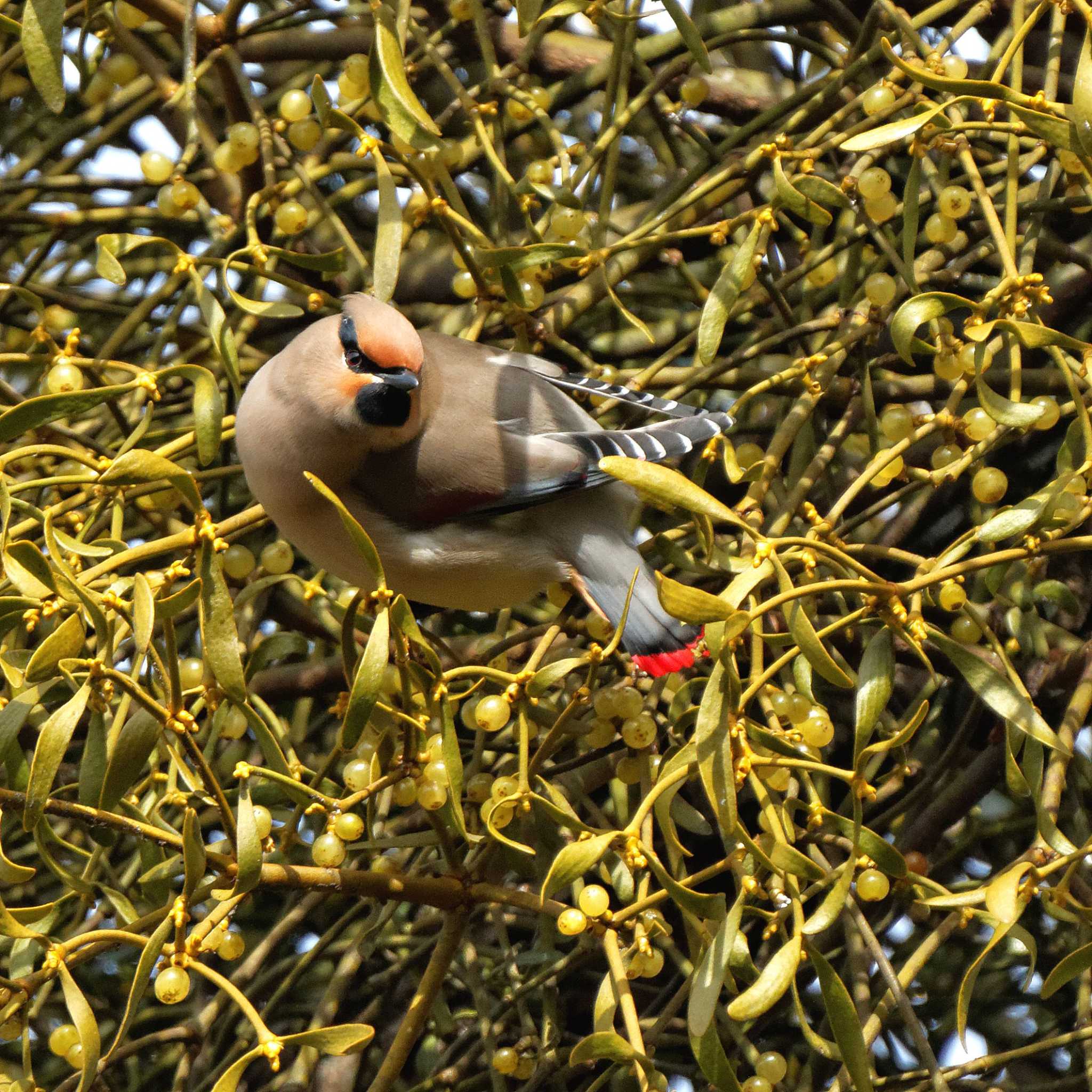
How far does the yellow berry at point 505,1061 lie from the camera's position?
61.6 inches

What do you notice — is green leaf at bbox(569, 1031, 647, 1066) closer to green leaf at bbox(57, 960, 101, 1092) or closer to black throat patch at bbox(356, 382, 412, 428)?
green leaf at bbox(57, 960, 101, 1092)

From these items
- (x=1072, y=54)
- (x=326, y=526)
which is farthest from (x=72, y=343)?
(x=1072, y=54)

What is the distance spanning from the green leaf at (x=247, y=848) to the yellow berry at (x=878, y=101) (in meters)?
0.92

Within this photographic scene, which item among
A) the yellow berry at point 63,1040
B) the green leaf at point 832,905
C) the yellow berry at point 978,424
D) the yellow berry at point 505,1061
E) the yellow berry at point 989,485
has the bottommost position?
the yellow berry at point 505,1061

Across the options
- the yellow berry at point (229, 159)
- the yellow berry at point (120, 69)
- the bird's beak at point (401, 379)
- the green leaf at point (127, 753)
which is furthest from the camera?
the yellow berry at point (120, 69)

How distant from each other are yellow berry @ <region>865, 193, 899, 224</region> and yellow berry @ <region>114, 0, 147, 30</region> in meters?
0.96

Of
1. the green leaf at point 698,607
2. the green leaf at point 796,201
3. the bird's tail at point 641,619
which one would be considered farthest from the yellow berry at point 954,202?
the green leaf at point 698,607

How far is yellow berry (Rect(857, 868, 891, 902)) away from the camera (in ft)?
Answer: 4.76

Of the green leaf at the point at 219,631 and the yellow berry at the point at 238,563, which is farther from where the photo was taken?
the yellow berry at the point at 238,563

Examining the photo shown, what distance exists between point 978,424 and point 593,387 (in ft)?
1.67

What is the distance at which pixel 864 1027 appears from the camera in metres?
1.47

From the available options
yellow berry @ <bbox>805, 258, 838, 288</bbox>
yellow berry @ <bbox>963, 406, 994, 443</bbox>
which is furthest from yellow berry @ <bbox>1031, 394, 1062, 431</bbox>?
yellow berry @ <bbox>805, 258, 838, 288</bbox>

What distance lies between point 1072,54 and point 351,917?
141cm

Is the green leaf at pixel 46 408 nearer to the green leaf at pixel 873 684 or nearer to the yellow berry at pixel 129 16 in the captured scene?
the green leaf at pixel 873 684
